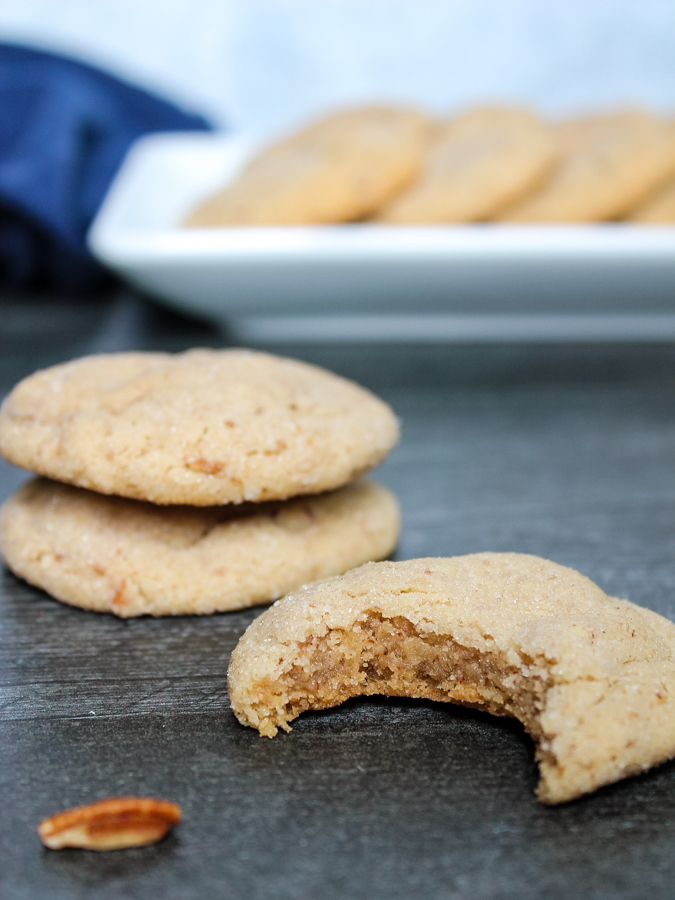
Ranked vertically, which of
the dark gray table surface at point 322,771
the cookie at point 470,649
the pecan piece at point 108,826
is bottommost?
the dark gray table surface at point 322,771

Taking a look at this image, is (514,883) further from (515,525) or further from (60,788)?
(515,525)

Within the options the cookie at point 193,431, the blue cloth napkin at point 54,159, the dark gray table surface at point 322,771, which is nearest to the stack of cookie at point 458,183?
the blue cloth napkin at point 54,159

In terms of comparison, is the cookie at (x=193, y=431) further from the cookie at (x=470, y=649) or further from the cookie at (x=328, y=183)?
the cookie at (x=328, y=183)

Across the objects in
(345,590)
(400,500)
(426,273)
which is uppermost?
(426,273)

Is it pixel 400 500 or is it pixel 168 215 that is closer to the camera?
pixel 400 500

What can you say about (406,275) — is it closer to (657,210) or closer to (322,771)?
(657,210)

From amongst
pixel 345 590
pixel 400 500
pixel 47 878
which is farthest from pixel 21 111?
pixel 47 878

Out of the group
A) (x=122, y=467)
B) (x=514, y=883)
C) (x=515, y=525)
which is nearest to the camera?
(x=514, y=883)
